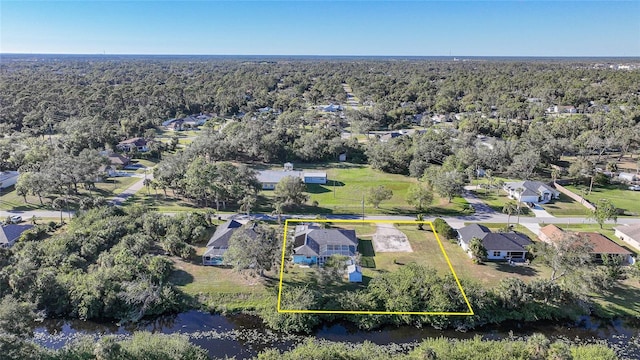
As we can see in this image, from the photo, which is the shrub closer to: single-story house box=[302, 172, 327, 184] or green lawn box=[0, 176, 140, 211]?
single-story house box=[302, 172, 327, 184]

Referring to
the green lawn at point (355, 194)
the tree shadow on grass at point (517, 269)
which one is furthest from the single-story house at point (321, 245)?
the tree shadow on grass at point (517, 269)

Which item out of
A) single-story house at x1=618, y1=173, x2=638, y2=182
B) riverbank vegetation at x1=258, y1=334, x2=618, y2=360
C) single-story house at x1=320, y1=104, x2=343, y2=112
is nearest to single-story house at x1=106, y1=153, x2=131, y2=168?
riverbank vegetation at x1=258, y1=334, x2=618, y2=360

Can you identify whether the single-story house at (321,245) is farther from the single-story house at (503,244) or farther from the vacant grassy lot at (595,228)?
the vacant grassy lot at (595,228)

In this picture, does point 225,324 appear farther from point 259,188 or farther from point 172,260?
point 259,188

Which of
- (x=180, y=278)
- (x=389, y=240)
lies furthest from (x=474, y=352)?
(x=180, y=278)

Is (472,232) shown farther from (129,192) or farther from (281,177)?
(129,192)

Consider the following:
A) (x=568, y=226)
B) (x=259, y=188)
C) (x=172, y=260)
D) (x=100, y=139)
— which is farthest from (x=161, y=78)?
(x=568, y=226)
